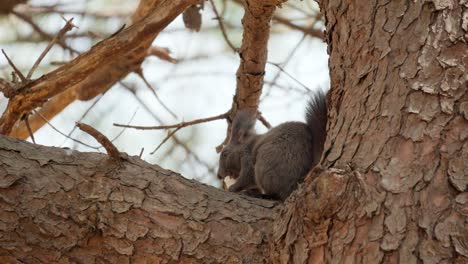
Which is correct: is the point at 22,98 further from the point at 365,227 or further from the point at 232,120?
the point at 365,227

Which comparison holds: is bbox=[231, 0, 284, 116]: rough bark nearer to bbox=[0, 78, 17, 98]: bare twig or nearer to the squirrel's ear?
the squirrel's ear

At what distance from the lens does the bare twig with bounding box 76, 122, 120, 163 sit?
2.02 m

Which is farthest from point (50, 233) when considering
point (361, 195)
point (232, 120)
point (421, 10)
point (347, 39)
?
point (232, 120)

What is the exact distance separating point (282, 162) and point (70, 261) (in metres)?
1.15

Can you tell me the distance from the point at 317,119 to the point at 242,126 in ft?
1.88

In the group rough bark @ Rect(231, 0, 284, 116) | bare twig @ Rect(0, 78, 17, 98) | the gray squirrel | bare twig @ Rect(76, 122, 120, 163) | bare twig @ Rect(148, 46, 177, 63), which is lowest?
bare twig @ Rect(76, 122, 120, 163)

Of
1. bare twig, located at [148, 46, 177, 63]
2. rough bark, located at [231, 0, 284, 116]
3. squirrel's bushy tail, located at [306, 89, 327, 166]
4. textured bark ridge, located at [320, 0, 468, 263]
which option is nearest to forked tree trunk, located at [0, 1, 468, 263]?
textured bark ridge, located at [320, 0, 468, 263]

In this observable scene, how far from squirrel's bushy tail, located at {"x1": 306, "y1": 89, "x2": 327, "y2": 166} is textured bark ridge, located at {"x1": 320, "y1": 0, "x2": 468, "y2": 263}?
72 cm

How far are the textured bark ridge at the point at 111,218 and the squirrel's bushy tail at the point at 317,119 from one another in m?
0.81

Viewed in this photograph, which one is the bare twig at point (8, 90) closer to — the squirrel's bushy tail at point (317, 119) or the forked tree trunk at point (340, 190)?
the forked tree trunk at point (340, 190)

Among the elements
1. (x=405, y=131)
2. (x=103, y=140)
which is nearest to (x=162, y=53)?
(x=103, y=140)

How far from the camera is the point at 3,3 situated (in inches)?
178

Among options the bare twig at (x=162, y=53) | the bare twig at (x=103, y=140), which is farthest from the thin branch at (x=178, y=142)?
the bare twig at (x=103, y=140)

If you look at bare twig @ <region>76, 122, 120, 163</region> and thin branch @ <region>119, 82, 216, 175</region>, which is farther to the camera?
thin branch @ <region>119, 82, 216, 175</region>
